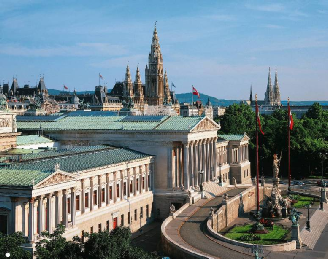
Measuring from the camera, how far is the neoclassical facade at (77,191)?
52281mm

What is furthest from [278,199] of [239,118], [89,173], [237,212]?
[239,118]

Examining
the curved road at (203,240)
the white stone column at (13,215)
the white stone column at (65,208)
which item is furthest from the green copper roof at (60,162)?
the curved road at (203,240)

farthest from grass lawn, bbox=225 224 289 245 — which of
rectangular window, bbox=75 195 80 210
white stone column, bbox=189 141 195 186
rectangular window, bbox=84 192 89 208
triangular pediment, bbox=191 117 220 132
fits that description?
triangular pediment, bbox=191 117 220 132

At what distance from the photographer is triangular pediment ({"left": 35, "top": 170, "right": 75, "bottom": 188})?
52.5 metres

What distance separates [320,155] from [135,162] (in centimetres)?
5471

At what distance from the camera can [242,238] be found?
221ft

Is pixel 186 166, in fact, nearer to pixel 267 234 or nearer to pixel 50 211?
pixel 267 234

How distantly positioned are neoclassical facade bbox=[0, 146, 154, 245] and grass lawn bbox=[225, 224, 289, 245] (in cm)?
1424

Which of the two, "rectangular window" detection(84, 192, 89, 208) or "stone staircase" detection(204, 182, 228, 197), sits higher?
"rectangular window" detection(84, 192, 89, 208)

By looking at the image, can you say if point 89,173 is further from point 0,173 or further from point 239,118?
point 239,118

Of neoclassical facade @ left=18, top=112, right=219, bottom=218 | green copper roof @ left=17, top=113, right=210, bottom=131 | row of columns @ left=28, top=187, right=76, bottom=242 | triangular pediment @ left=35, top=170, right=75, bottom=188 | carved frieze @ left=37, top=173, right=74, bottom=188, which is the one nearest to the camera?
row of columns @ left=28, top=187, right=76, bottom=242

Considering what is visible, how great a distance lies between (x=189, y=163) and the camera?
8812cm

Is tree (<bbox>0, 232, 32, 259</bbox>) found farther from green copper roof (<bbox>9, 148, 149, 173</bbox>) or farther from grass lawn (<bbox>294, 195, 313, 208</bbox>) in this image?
grass lawn (<bbox>294, 195, 313, 208</bbox>)

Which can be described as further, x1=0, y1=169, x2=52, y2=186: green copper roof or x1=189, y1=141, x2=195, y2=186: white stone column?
x1=189, y1=141, x2=195, y2=186: white stone column
